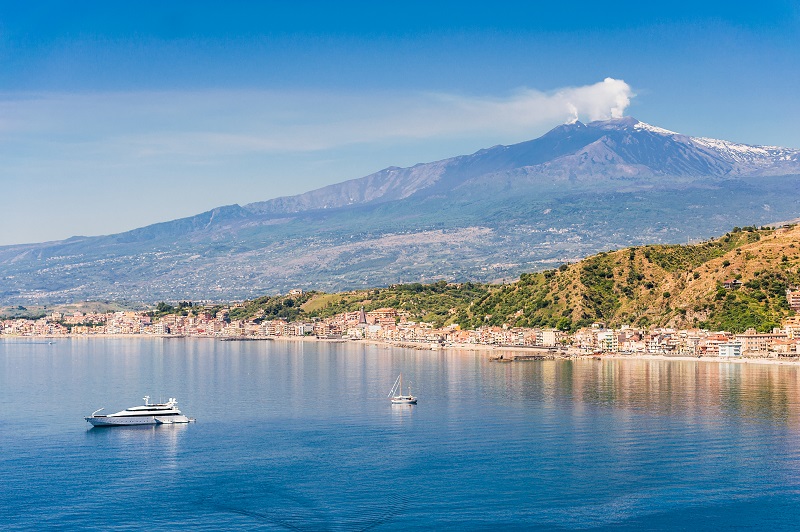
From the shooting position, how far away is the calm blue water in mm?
31328

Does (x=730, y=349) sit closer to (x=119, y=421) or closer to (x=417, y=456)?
(x=417, y=456)

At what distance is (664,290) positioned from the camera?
10419 cm

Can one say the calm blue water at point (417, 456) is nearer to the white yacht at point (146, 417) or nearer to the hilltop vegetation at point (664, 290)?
the white yacht at point (146, 417)

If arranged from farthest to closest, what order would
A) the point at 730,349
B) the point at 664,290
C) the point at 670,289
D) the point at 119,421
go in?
1. the point at 664,290
2. the point at 670,289
3. the point at 730,349
4. the point at 119,421

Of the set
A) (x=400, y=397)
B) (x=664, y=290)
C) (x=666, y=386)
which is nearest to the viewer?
(x=400, y=397)

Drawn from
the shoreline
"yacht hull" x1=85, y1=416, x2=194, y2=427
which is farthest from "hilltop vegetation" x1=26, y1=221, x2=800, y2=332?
"yacht hull" x1=85, y1=416, x2=194, y2=427

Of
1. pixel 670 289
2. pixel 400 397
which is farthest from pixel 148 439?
pixel 670 289

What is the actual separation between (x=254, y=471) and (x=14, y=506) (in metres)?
8.36

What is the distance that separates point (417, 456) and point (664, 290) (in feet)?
230

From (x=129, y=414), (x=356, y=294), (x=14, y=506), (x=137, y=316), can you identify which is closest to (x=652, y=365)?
(x=129, y=414)

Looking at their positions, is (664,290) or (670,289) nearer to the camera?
(670,289)

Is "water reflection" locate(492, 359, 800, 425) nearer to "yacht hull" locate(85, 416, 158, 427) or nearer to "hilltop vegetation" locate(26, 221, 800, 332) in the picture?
"hilltop vegetation" locate(26, 221, 800, 332)

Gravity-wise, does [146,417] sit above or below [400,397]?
below

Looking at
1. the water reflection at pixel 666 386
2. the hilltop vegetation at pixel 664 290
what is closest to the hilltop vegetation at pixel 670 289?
the hilltop vegetation at pixel 664 290
